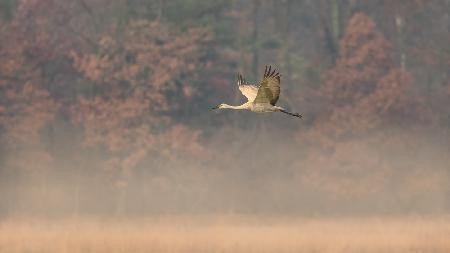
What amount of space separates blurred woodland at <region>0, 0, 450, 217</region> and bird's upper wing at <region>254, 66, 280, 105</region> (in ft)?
90.1

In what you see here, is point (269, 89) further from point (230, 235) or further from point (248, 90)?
point (230, 235)

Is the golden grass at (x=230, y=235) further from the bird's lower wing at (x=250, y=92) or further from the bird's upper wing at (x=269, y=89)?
the bird's upper wing at (x=269, y=89)

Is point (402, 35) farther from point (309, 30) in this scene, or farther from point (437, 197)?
point (309, 30)

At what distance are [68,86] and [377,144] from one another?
42.0 ft

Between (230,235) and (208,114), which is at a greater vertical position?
(208,114)

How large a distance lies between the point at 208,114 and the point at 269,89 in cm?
3411

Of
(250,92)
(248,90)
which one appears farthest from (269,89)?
(248,90)

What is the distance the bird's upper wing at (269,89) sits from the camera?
15.7 m

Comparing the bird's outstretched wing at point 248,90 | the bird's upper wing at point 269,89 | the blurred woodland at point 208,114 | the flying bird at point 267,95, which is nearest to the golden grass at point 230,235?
the blurred woodland at point 208,114

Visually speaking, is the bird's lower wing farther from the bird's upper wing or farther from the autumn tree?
the autumn tree

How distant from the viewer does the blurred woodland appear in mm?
44250

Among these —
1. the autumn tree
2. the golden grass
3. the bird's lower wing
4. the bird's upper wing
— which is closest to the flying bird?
the bird's upper wing

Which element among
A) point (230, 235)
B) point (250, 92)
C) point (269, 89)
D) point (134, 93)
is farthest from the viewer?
point (134, 93)

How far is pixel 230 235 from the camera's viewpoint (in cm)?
3491
